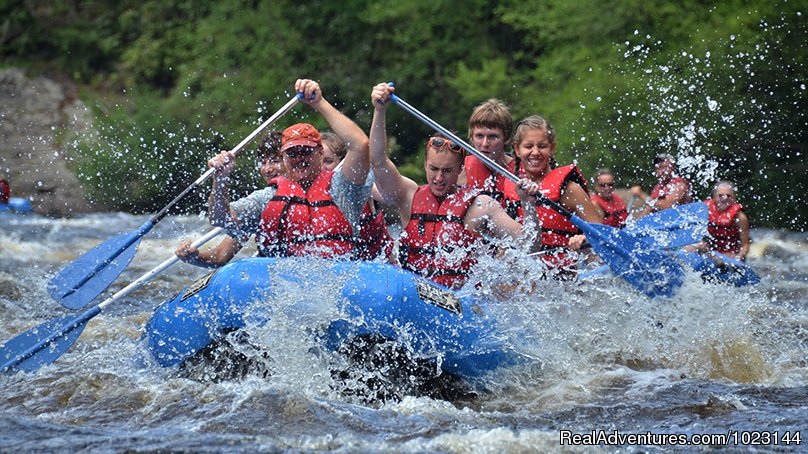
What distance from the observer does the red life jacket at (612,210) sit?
8413 millimetres

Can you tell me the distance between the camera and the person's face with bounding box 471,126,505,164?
5.44 m

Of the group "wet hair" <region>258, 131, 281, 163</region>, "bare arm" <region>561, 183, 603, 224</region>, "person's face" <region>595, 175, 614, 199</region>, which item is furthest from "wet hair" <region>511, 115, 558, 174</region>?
"person's face" <region>595, 175, 614, 199</region>

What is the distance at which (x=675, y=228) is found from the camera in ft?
16.6

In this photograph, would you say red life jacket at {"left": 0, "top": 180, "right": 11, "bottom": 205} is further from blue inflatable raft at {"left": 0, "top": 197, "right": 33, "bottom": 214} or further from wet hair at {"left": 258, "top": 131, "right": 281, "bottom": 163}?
wet hair at {"left": 258, "top": 131, "right": 281, "bottom": 163}

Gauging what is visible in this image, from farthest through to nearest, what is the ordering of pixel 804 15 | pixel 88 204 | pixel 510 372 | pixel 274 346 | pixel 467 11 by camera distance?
pixel 467 11 < pixel 88 204 < pixel 804 15 < pixel 510 372 < pixel 274 346

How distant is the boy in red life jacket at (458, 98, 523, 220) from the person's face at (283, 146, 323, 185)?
868 millimetres

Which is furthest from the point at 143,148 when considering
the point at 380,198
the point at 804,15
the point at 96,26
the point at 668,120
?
the point at 380,198

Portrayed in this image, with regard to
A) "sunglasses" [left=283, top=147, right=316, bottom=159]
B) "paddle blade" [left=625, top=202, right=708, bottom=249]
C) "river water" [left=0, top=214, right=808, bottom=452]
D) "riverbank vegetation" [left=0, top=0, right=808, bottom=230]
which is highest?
"riverbank vegetation" [left=0, top=0, right=808, bottom=230]

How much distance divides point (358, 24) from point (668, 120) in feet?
21.4

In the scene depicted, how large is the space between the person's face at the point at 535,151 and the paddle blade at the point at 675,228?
1.72 feet

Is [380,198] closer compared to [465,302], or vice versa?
[465,302]

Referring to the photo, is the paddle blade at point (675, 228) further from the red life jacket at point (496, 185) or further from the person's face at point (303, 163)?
the person's face at point (303, 163)

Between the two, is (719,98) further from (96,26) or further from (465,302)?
(96,26)

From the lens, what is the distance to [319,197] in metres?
4.79
